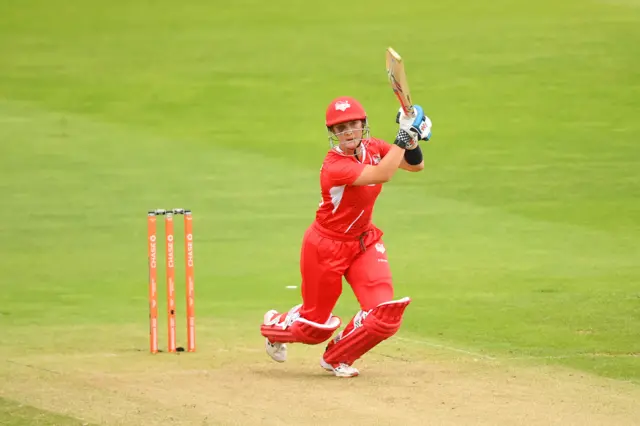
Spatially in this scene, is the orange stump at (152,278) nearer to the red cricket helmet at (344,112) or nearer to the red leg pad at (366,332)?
the red leg pad at (366,332)

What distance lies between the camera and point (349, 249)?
8.55 meters

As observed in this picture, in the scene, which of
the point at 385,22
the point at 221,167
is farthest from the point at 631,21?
the point at 221,167

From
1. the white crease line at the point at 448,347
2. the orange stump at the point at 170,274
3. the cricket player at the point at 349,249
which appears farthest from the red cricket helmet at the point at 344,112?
the white crease line at the point at 448,347

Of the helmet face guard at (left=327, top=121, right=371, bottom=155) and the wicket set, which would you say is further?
the wicket set

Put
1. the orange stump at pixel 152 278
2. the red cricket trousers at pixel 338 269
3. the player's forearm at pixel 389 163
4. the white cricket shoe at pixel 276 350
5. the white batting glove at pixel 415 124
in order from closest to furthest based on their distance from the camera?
the player's forearm at pixel 389 163
the white batting glove at pixel 415 124
the red cricket trousers at pixel 338 269
the white cricket shoe at pixel 276 350
the orange stump at pixel 152 278

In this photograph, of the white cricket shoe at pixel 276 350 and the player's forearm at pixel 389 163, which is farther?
the white cricket shoe at pixel 276 350

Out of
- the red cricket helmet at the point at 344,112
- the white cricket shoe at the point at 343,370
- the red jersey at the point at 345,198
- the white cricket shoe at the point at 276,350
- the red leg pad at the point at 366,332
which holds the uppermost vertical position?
the red cricket helmet at the point at 344,112

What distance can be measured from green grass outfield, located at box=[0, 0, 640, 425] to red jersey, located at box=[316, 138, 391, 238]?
1550 millimetres

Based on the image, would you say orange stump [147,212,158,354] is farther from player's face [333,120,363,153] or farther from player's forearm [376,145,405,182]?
player's forearm [376,145,405,182]

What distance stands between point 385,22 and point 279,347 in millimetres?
13832

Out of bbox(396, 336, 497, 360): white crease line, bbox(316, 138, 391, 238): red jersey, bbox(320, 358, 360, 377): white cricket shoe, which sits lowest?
bbox(396, 336, 497, 360): white crease line

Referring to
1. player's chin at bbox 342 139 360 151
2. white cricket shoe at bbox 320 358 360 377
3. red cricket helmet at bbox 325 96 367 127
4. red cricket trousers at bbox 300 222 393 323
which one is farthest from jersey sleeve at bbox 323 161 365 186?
white cricket shoe at bbox 320 358 360 377

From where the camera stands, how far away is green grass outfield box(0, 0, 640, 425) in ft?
35.9

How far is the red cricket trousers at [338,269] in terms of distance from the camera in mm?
8484
